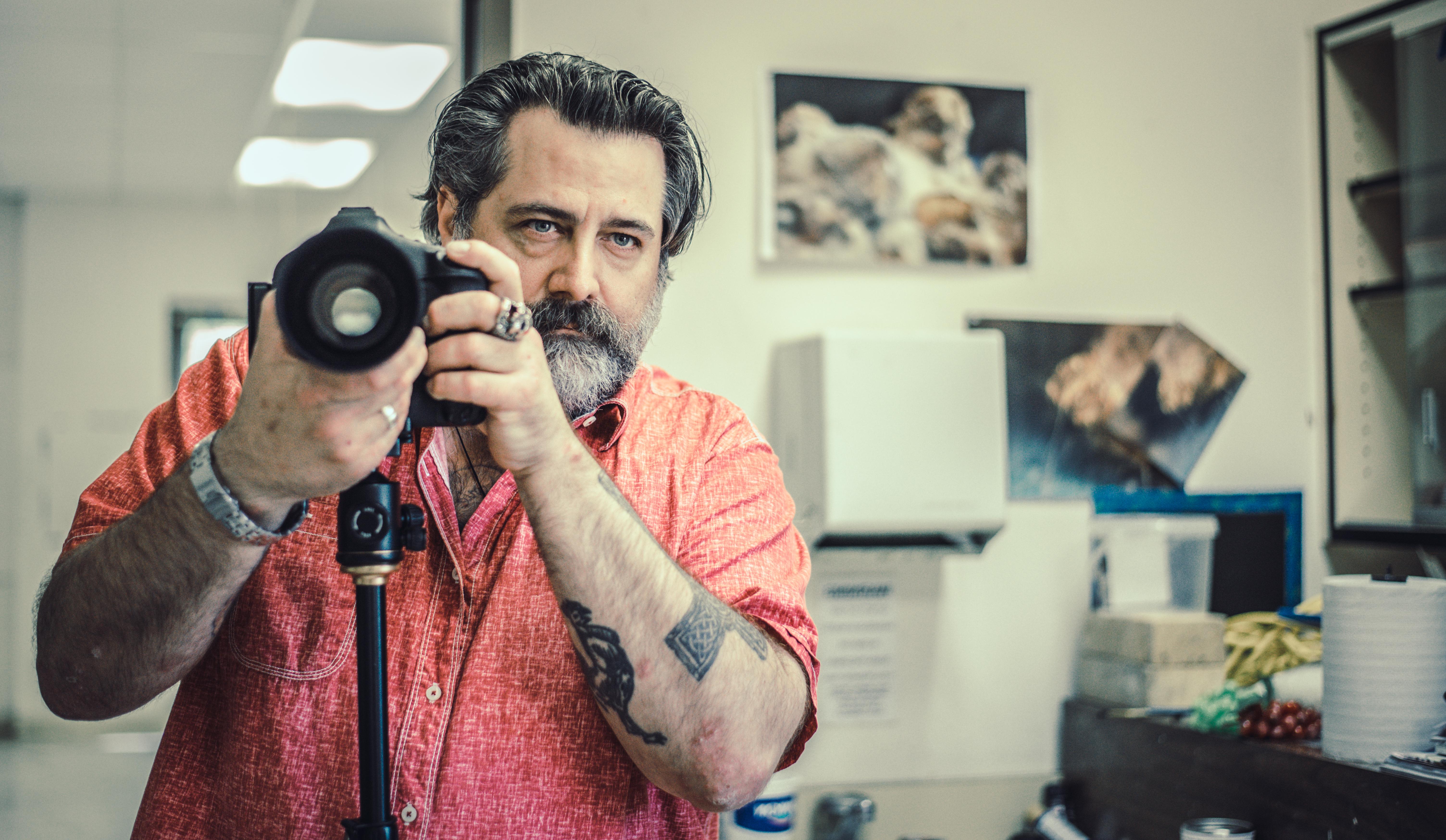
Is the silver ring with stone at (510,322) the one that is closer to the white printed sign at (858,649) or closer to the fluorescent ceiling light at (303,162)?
the white printed sign at (858,649)

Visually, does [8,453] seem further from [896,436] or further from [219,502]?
[219,502]

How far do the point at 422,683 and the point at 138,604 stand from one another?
0.70 ft

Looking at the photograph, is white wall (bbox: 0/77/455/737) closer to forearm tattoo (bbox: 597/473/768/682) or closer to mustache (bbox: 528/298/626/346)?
mustache (bbox: 528/298/626/346)

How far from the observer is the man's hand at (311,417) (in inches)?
24.0

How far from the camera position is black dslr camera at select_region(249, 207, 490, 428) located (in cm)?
57

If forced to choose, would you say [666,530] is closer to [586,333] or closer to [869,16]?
[586,333]

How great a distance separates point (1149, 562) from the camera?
1.97 m

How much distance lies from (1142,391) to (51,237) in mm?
4411

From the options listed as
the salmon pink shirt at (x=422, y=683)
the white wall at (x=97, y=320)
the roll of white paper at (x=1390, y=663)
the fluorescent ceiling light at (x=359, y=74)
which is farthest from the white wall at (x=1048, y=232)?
the white wall at (x=97, y=320)

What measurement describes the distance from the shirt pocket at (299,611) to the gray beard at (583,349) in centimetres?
23

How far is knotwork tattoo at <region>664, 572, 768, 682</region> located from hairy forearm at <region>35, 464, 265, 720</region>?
0.96 feet

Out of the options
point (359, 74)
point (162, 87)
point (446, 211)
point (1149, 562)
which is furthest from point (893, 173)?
point (162, 87)

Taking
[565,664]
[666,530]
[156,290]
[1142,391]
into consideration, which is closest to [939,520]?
[1142,391]

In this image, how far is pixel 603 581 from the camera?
2.47 ft
